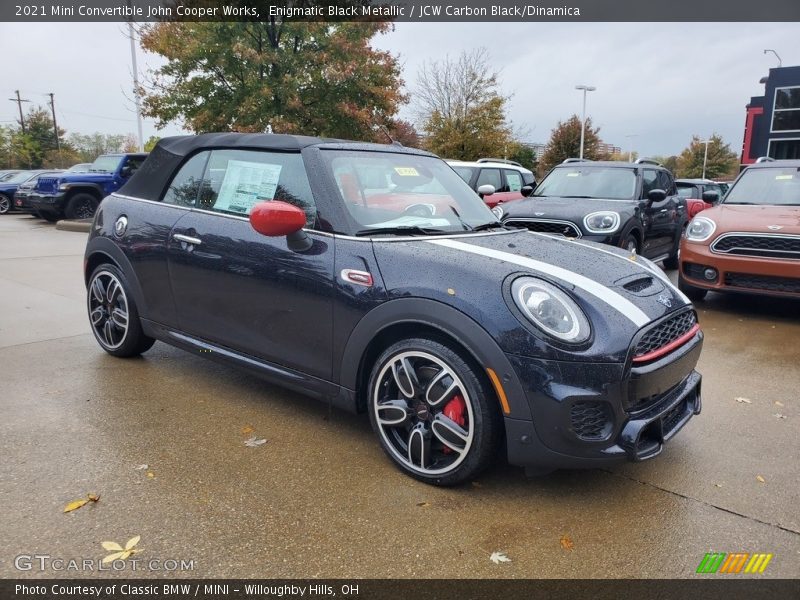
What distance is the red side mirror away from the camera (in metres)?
2.95

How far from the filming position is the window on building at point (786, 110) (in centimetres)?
3131

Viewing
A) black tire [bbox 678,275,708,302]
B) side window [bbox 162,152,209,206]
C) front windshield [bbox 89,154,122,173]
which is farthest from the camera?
front windshield [bbox 89,154,122,173]

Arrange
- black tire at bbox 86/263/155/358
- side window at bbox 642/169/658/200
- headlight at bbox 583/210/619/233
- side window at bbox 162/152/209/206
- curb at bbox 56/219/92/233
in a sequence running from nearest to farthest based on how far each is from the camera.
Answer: side window at bbox 162/152/209/206
black tire at bbox 86/263/155/358
headlight at bbox 583/210/619/233
side window at bbox 642/169/658/200
curb at bbox 56/219/92/233

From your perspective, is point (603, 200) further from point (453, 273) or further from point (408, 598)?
point (408, 598)

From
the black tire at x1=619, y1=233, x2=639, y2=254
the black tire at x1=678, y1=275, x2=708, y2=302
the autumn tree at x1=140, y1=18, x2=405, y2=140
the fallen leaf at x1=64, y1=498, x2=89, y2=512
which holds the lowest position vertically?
the fallen leaf at x1=64, y1=498, x2=89, y2=512

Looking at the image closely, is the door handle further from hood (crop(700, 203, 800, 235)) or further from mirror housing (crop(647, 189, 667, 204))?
mirror housing (crop(647, 189, 667, 204))

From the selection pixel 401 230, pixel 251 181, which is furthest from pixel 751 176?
pixel 251 181

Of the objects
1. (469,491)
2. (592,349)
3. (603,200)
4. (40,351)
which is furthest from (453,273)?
(603,200)

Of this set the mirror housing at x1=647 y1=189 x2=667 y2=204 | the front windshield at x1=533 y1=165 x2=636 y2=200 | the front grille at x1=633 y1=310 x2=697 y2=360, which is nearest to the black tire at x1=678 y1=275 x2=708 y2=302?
the mirror housing at x1=647 y1=189 x2=667 y2=204

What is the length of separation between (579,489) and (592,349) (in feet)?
2.66

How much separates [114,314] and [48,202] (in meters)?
13.6

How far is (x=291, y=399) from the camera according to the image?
391 cm

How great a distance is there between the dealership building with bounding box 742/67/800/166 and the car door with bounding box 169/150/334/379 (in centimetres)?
3371

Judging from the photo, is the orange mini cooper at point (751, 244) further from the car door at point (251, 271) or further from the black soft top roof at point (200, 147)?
the car door at point (251, 271)
